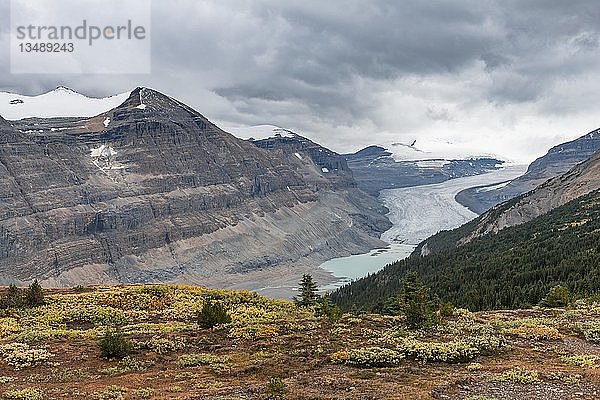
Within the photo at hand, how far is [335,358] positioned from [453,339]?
6479 millimetres

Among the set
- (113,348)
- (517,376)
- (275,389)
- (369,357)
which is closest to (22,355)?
(113,348)

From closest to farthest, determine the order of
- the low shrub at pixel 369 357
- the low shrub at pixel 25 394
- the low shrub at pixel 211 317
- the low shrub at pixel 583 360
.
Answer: the low shrub at pixel 25 394, the low shrub at pixel 583 360, the low shrub at pixel 369 357, the low shrub at pixel 211 317

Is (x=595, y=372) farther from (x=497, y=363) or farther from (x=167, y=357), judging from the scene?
(x=167, y=357)

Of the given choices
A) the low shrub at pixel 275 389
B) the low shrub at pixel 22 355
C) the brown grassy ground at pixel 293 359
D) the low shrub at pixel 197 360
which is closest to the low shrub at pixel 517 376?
the brown grassy ground at pixel 293 359

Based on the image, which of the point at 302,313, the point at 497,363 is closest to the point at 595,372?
the point at 497,363

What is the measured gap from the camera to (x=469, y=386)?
1908cm

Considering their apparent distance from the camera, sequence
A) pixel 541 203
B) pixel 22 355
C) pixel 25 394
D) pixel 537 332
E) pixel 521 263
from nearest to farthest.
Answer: pixel 25 394, pixel 22 355, pixel 537 332, pixel 521 263, pixel 541 203

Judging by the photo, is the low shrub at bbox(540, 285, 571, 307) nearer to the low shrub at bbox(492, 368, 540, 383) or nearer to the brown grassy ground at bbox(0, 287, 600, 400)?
the brown grassy ground at bbox(0, 287, 600, 400)

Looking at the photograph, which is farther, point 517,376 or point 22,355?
point 22,355

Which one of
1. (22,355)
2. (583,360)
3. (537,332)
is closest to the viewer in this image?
(583,360)

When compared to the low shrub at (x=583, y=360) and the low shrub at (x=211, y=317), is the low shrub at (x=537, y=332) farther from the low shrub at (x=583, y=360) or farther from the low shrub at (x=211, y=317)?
the low shrub at (x=211, y=317)

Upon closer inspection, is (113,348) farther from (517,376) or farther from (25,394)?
(517,376)

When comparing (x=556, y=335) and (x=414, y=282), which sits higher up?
(x=414, y=282)

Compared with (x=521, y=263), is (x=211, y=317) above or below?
above
